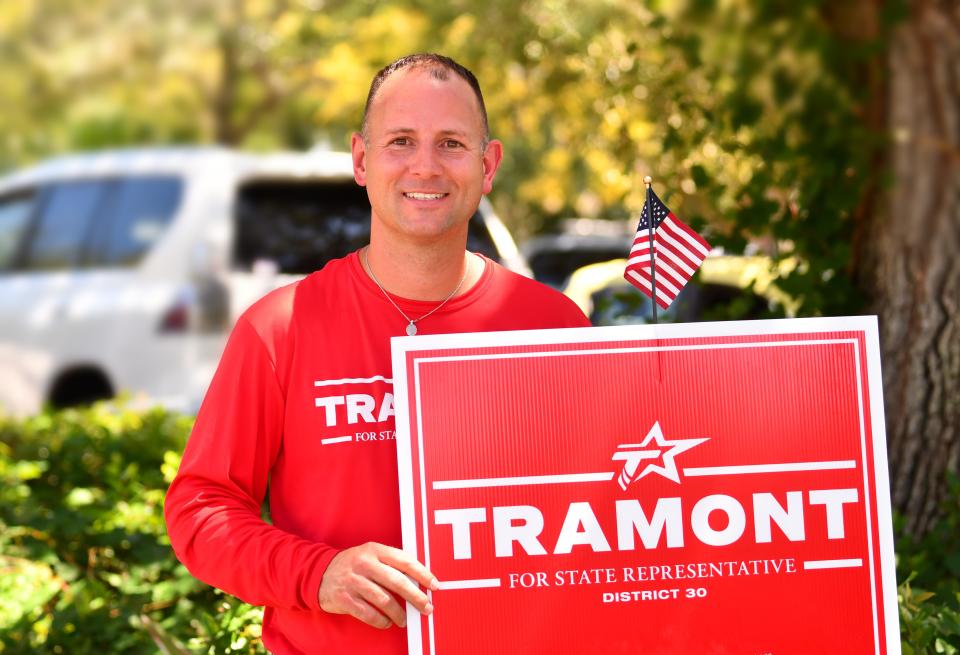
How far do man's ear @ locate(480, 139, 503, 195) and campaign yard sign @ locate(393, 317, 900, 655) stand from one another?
0.50 meters

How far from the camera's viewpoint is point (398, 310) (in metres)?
2.83

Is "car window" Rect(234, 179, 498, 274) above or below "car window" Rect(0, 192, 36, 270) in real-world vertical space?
below

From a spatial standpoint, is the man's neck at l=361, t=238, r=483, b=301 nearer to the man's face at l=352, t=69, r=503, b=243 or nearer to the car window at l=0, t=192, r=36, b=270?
the man's face at l=352, t=69, r=503, b=243

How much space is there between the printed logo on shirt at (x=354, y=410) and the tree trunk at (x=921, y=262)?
2.60 metres

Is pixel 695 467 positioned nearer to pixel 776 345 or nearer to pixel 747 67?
pixel 776 345

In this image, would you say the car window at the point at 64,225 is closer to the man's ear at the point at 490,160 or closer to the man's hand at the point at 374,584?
the man's ear at the point at 490,160

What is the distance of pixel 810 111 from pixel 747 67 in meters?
2.22

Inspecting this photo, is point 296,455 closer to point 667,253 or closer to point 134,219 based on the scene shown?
point 667,253

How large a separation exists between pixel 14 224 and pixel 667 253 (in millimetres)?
7242

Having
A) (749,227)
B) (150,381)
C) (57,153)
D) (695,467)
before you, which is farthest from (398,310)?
(57,153)

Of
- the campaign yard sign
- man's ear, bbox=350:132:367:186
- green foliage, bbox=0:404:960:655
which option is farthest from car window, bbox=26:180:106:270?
the campaign yard sign

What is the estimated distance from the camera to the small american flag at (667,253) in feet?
9.23

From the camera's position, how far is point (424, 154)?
2740 millimetres

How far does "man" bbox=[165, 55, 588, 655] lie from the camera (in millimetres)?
2547
